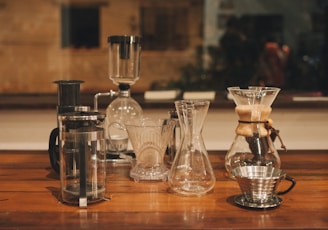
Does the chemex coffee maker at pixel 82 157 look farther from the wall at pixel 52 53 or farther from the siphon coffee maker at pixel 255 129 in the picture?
the wall at pixel 52 53

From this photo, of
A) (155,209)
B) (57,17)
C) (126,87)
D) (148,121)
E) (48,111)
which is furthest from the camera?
(57,17)

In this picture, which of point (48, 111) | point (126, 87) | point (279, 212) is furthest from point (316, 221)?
point (48, 111)

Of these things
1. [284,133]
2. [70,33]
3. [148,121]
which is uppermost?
[70,33]

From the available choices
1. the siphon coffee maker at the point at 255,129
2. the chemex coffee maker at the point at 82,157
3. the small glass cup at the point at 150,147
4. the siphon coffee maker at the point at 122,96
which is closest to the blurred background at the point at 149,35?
the siphon coffee maker at the point at 122,96

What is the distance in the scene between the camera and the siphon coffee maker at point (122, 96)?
6.44 ft

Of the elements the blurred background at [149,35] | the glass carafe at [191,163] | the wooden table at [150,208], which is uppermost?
the blurred background at [149,35]

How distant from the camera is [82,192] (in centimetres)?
137

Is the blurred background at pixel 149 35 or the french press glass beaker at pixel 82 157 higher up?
the blurred background at pixel 149 35

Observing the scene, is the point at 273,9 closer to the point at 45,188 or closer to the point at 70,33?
the point at 70,33

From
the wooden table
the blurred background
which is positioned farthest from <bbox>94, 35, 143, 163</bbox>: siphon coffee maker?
the blurred background

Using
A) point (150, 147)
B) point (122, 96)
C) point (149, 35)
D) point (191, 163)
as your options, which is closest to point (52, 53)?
point (149, 35)

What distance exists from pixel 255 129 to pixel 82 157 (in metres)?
0.51

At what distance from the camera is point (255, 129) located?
4.95 ft

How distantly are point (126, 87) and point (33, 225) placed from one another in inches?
33.6
